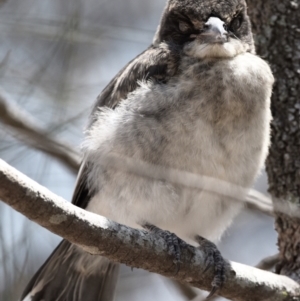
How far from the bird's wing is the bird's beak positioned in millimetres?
181

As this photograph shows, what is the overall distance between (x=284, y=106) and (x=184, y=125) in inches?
34.7

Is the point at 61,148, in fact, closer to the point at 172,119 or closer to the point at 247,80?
the point at 172,119

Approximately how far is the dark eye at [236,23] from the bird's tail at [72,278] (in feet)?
5.25

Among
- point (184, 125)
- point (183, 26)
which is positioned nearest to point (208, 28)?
point (183, 26)

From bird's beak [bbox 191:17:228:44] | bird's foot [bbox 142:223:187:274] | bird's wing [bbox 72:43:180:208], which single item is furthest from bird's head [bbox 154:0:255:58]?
bird's foot [bbox 142:223:187:274]

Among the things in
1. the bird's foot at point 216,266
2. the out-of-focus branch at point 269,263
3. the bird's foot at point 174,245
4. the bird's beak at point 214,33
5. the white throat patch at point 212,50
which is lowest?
the out-of-focus branch at point 269,263

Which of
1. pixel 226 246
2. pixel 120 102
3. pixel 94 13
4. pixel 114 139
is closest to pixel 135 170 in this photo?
pixel 114 139

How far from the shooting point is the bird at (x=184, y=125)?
3.35 metres

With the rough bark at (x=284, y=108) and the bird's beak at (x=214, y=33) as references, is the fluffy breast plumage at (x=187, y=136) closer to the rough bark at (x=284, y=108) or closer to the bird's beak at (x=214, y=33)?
the bird's beak at (x=214, y=33)

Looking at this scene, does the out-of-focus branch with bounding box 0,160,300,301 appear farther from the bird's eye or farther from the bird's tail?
the bird's eye

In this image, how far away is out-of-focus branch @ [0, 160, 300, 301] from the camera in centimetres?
236

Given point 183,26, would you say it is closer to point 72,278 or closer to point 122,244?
point 122,244

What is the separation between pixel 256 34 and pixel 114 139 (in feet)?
3.95

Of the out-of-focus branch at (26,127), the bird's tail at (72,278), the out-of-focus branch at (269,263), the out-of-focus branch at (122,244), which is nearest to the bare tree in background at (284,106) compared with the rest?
the out-of-focus branch at (269,263)
